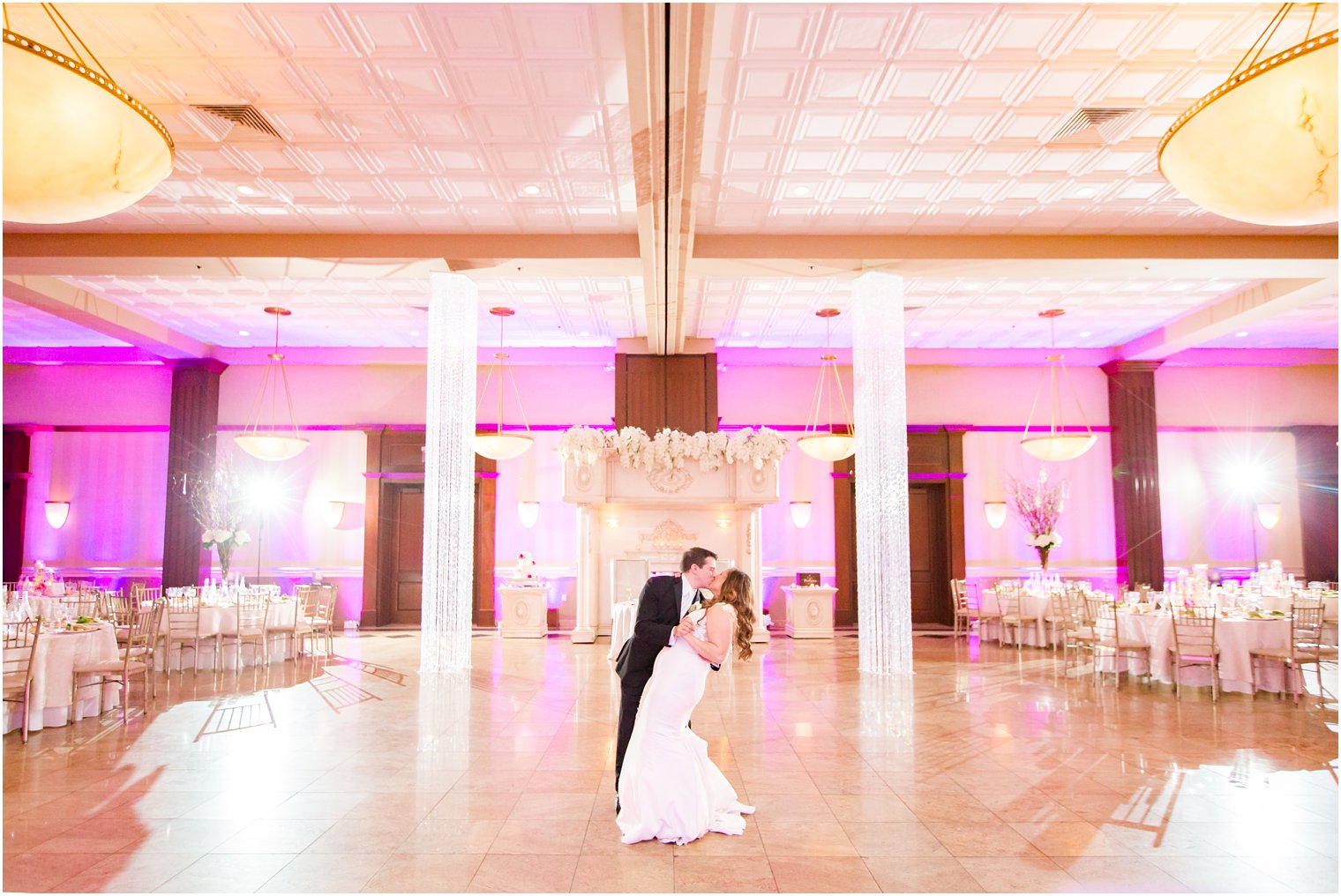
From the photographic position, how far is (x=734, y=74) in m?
6.33

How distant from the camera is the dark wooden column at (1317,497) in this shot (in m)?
15.5

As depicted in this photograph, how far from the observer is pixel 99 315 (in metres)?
12.0

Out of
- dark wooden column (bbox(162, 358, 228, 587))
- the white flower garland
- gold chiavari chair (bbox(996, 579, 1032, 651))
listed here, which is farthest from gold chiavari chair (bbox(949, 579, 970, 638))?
dark wooden column (bbox(162, 358, 228, 587))

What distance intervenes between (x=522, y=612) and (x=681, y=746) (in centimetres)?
959

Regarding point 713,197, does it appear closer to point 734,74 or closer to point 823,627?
point 734,74

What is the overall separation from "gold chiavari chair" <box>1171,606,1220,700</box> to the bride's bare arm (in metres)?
5.96

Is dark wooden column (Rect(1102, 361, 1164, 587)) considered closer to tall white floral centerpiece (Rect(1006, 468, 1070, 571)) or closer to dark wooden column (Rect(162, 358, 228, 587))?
tall white floral centerpiece (Rect(1006, 468, 1070, 571))

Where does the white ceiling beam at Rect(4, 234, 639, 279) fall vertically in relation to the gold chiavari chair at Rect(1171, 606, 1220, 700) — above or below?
above

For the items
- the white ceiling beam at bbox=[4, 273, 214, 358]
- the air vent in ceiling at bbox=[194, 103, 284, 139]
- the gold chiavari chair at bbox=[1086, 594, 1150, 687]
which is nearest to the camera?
the air vent in ceiling at bbox=[194, 103, 284, 139]

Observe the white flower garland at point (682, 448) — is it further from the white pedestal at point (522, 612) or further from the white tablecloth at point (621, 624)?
the white tablecloth at point (621, 624)

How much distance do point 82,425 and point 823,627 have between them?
1345cm

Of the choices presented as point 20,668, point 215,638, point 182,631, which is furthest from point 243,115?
point 215,638

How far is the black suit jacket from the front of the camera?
4.56m

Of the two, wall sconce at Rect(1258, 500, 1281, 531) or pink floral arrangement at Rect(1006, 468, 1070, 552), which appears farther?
wall sconce at Rect(1258, 500, 1281, 531)
